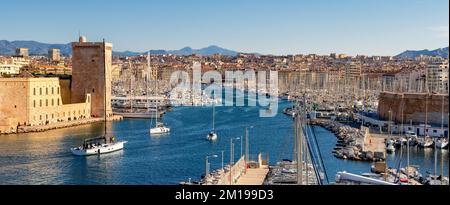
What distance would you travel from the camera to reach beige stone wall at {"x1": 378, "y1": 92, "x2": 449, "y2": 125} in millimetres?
9758

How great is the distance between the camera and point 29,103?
32.2ft

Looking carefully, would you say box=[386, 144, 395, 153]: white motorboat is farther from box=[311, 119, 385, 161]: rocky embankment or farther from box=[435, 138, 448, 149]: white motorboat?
box=[435, 138, 448, 149]: white motorboat

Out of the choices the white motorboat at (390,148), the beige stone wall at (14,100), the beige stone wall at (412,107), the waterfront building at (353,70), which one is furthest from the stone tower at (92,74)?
the waterfront building at (353,70)

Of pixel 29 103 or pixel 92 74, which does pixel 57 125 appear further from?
pixel 92 74

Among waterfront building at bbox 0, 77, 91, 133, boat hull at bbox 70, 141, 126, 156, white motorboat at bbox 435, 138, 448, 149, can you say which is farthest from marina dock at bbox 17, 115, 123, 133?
white motorboat at bbox 435, 138, 448, 149

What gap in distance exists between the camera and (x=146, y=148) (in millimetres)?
7676

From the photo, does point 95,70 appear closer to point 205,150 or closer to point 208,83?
point 205,150

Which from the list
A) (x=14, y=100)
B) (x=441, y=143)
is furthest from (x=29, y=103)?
(x=441, y=143)

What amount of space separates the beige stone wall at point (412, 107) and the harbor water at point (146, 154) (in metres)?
1.30

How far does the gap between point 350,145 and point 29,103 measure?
5132mm

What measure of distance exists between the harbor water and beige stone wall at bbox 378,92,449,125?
130cm

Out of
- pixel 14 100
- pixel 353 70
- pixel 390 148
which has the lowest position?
pixel 390 148

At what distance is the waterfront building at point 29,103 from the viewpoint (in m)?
9.62
